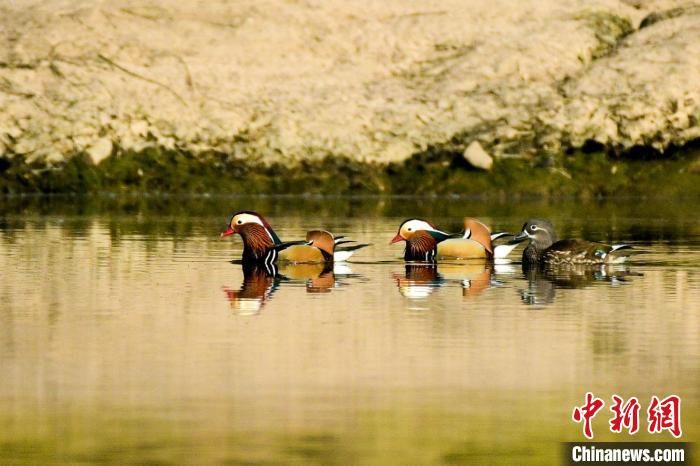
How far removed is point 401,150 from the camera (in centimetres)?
8281

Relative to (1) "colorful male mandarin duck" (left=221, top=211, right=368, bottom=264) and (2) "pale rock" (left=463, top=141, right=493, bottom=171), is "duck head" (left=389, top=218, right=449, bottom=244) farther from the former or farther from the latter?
(2) "pale rock" (left=463, top=141, right=493, bottom=171)

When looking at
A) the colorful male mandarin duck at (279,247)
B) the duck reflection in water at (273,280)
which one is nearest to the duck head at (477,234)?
the colorful male mandarin duck at (279,247)

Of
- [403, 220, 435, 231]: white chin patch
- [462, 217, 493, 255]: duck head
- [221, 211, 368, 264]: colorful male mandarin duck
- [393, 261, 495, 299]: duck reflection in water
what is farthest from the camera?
[403, 220, 435, 231]: white chin patch

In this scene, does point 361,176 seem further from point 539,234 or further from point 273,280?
point 273,280

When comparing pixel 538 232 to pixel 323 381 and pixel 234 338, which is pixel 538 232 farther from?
pixel 323 381

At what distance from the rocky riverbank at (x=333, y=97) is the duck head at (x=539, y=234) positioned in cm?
4511

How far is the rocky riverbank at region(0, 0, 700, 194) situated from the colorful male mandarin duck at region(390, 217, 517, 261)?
4420 centimetres

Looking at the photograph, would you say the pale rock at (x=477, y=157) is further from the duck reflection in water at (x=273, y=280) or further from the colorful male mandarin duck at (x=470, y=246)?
the duck reflection in water at (x=273, y=280)

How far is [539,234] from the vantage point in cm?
3488

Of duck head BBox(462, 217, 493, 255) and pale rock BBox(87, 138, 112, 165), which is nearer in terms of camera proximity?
duck head BBox(462, 217, 493, 255)

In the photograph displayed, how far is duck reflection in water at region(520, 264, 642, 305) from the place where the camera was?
27234 millimetres

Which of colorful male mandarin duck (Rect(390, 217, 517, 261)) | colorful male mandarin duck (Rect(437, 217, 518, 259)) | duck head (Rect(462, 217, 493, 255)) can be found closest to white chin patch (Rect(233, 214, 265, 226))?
colorful male mandarin duck (Rect(390, 217, 517, 261))

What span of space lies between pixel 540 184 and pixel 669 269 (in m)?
47.8

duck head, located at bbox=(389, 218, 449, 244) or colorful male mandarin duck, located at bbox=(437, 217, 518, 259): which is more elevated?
duck head, located at bbox=(389, 218, 449, 244)
